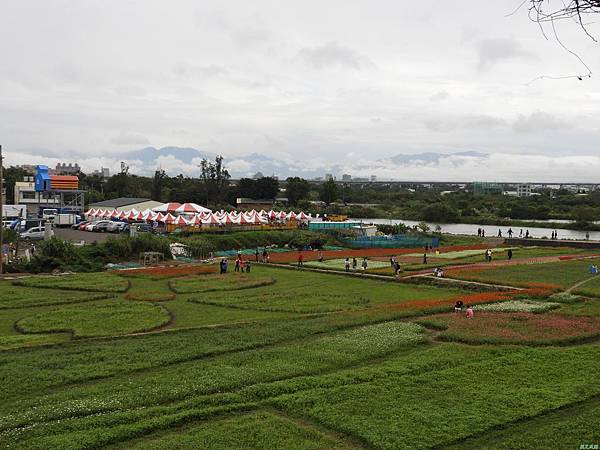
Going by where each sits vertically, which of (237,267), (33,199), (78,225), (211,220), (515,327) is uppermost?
(33,199)

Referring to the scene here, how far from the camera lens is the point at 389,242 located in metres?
77.4

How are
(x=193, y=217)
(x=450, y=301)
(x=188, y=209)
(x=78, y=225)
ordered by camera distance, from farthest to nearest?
1. (x=188, y=209)
2. (x=78, y=225)
3. (x=193, y=217)
4. (x=450, y=301)

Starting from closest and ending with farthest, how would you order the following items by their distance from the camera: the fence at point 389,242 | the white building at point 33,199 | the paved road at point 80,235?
the paved road at point 80,235 < the fence at point 389,242 < the white building at point 33,199

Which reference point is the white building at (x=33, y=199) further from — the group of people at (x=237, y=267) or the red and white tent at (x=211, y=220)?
the group of people at (x=237, y=267)

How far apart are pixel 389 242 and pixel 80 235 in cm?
3875

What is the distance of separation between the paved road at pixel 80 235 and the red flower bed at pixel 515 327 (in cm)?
4757

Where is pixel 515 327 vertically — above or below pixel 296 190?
below

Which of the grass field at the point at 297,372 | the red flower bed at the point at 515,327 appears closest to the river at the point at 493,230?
the grass field at the point at 297,372

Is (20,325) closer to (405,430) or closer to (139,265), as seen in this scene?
(405,430)

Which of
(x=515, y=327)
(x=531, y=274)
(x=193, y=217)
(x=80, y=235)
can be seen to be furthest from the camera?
(x=193, y=217)

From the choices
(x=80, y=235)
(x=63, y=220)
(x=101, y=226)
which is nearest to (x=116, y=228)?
(x=101, y=226)

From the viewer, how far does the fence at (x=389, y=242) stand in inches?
3039

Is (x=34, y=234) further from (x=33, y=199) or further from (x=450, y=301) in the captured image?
(x=450, y=301)

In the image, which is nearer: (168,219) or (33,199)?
(168,219)
